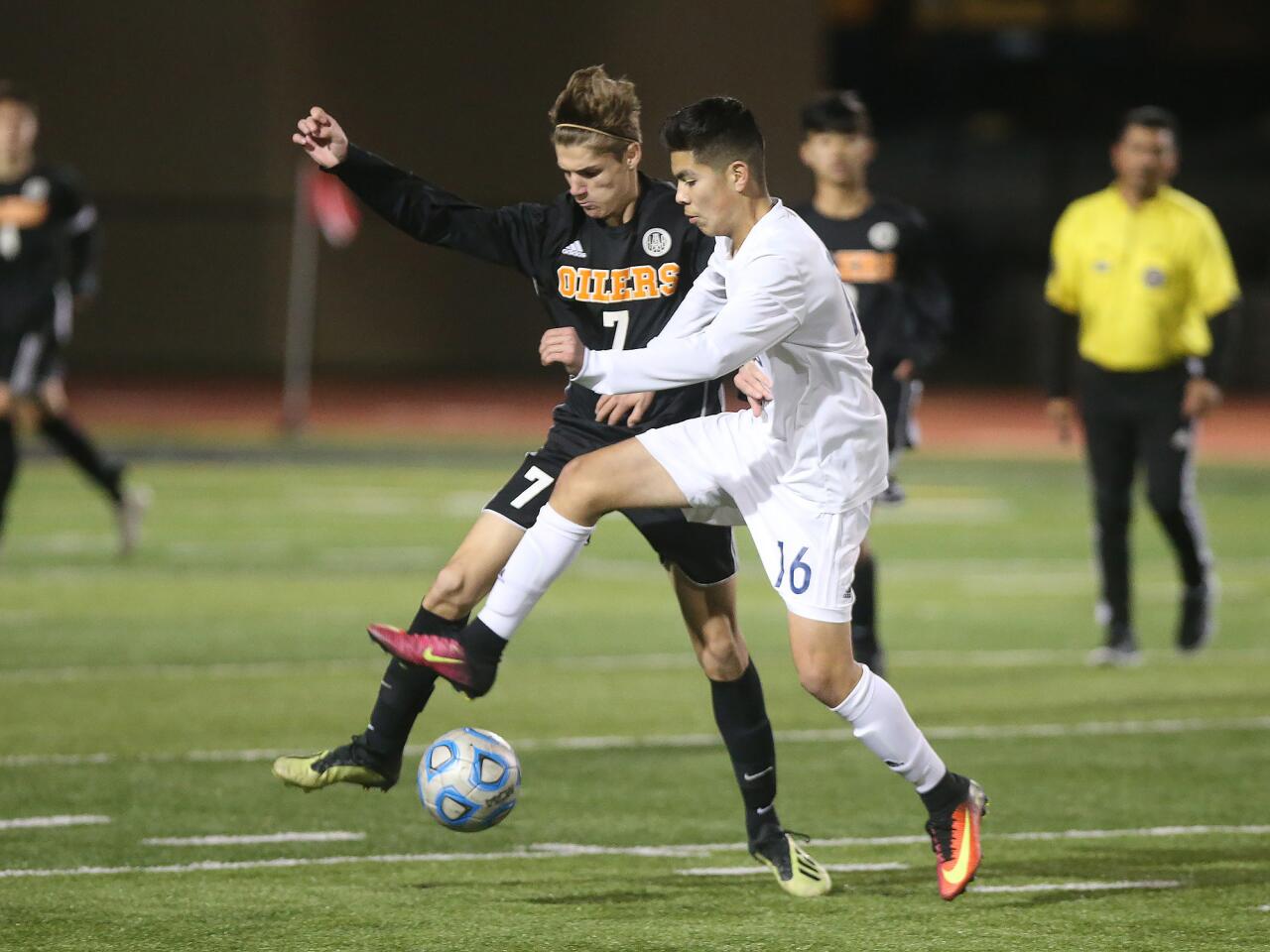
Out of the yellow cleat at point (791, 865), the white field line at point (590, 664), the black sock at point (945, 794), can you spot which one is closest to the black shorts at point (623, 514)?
the yellow cleat at point (791, 865)

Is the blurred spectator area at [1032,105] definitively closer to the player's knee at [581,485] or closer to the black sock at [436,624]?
the black sock at [436,624]

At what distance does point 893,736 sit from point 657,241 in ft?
5.29

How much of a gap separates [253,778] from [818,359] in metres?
3.12

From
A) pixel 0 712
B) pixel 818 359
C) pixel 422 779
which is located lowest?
pixel 0 712

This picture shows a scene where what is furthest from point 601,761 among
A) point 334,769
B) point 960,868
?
point 960,868

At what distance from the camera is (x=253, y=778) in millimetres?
8320

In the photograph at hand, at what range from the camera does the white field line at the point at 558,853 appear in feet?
22.1

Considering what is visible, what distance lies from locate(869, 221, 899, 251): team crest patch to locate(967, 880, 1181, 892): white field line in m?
4.21

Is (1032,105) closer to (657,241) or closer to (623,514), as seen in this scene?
(657,241)

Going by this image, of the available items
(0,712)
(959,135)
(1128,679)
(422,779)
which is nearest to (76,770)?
(0,712)

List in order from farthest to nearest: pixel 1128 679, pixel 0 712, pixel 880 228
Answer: pixel 1128 679
pixel 880 228
pixel 0 712

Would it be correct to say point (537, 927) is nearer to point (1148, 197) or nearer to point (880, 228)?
point (880, 228)

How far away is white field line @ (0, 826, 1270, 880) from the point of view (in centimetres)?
675

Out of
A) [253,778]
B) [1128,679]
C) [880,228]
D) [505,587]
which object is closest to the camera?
[505,587]
